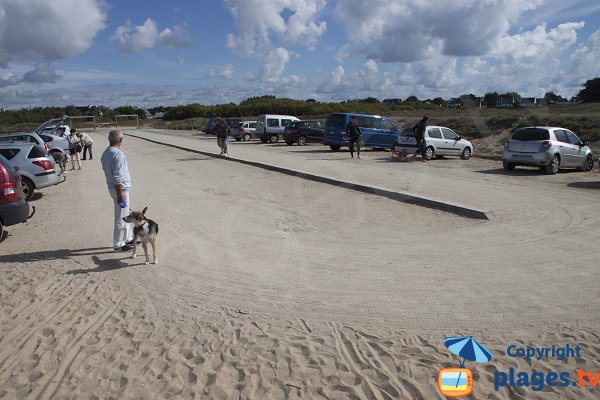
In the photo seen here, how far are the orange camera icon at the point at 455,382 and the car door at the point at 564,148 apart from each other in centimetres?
1419

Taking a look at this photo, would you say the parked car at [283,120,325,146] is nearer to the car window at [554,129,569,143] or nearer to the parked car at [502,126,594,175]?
the parked car at [502,126,594,175]

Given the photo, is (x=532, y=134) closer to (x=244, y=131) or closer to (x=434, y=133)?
(x=434, y=133)

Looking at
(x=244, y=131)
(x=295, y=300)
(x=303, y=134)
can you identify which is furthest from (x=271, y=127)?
(x=295, y=300)

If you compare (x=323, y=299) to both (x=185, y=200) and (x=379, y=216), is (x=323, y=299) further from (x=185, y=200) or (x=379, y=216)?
(x=185, y=200)

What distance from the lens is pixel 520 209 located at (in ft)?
31.2

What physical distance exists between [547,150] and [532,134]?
81 cm

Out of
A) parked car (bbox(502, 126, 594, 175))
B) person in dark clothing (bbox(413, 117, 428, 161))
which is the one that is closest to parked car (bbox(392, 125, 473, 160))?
person in dark clothing (bbox(413, 117, 428, 161))

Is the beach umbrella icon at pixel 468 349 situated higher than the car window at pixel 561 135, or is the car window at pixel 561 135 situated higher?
the car window at pixel 561 135

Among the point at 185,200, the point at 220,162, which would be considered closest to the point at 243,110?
the point at 220,162

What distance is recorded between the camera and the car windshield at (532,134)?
15586 mm

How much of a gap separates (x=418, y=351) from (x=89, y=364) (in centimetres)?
278

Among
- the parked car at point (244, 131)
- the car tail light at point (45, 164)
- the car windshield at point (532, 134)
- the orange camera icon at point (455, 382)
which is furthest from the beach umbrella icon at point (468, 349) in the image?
the parked car at point (244, 131)

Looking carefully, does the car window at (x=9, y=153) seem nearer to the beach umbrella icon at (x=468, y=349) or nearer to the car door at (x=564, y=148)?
the beach umbrella icon at (x=468, y=349)

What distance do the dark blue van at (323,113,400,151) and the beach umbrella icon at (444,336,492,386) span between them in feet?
69.4
